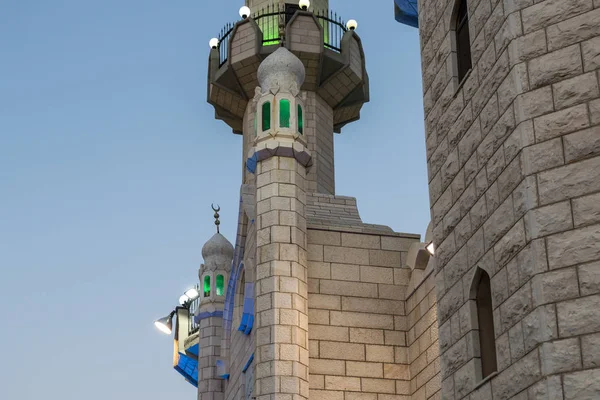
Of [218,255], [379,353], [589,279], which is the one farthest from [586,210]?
[218,255]

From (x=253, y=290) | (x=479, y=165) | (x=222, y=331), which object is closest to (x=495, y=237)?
(x=479, y=165)

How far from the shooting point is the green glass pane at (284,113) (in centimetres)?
1856

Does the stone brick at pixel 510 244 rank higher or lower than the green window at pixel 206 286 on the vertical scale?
lower

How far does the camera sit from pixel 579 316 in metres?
7.98

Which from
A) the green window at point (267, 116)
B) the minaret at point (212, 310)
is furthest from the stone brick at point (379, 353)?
the minaret at point (212, 310)

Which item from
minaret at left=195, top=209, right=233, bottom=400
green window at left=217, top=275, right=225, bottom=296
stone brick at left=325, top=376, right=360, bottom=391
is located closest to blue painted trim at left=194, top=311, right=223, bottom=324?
minaret at left=195, top=209, right=233, bottom=400

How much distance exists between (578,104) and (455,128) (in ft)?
6.76

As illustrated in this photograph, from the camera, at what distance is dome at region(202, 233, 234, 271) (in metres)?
26.2

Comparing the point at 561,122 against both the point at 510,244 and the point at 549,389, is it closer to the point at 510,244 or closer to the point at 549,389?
the point at 510,244

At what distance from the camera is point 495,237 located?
9.18 meters

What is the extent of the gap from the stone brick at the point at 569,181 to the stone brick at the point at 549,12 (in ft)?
4.87

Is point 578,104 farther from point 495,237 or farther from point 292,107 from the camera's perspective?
point 292,107

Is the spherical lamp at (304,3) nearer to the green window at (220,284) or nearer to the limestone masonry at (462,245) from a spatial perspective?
the green window at (220,284)

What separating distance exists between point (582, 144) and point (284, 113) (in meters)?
10.7
